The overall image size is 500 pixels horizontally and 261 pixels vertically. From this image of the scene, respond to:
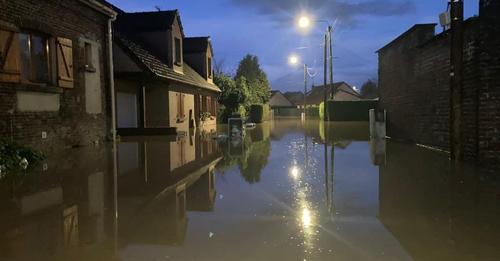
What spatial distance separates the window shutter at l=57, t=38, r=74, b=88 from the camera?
13047 mm

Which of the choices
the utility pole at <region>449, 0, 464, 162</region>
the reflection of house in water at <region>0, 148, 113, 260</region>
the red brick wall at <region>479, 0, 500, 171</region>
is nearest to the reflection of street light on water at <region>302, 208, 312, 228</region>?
the reflection of house in water at <region>0, 148, 113, 260</region>

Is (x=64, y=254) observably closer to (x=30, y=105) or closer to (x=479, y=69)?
(x=30, y=105)

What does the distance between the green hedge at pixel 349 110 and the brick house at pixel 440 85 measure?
20912 mm

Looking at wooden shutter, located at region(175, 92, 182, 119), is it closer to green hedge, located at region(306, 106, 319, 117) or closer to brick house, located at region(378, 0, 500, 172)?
brick house, located at region(378, 0, 500, 172)

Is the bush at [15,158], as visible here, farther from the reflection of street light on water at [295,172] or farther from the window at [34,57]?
the reflection of street light on water at [295,172]

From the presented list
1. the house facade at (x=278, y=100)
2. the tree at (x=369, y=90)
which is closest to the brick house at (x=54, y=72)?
the tree at (x=369, y=90)

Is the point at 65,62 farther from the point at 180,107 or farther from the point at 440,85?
the point at 440,85

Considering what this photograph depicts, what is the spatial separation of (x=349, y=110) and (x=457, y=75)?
32.0 metres

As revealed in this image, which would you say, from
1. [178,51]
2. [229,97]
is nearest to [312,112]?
[229,97]

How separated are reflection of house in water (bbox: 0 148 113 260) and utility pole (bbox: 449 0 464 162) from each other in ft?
26.2

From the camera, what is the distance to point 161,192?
7.27 metres

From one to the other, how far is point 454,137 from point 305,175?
4.08 metres

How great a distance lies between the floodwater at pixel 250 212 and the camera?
14.4ft

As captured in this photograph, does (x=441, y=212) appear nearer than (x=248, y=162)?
Yes
